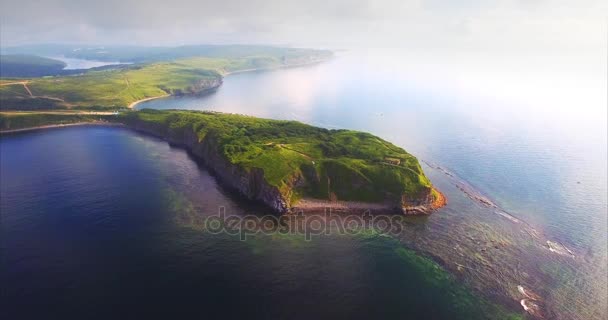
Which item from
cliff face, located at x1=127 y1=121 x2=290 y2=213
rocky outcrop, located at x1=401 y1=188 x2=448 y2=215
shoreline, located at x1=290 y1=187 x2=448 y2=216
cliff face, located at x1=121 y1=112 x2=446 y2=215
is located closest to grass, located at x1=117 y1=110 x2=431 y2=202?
cliff face, located at x1=121 y1=112 x2=446 y2=215

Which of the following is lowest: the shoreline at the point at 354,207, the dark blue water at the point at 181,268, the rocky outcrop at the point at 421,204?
the dark blue water at the point at 181,268

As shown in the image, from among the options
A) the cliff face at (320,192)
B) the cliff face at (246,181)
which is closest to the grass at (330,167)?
the cliff face at (320,192)

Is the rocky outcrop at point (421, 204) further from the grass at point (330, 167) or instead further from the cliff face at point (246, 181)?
the cliff face at point (246, 181)

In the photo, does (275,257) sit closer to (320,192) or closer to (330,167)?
(320,192)

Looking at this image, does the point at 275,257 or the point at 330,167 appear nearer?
the point at 275,257

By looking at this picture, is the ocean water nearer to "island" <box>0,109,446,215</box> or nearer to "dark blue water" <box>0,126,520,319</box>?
"dark blue water" <box>0,126,520,319</box>

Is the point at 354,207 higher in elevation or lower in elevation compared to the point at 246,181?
lower

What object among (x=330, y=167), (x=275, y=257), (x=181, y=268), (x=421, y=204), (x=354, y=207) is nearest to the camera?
(x=181, y=268)

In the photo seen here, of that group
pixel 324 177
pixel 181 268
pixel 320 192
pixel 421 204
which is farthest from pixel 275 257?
pixel 421 204

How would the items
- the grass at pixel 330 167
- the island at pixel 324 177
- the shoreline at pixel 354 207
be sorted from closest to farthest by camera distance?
the shoreline at pixel 354 207 → the island at pixel 324 177 → the grass at pixel 330 167

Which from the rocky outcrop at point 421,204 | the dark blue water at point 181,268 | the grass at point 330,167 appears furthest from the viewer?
the grass at point 330,167

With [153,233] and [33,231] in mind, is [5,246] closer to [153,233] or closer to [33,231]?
[33,231]
